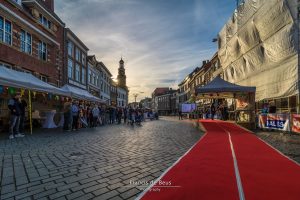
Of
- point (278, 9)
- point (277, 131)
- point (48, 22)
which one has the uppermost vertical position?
point (48, 22)

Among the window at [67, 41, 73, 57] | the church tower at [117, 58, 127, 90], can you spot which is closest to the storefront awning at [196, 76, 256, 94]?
the window at [67, 41, 73, 57]

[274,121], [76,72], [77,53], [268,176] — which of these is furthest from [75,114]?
[77,53]

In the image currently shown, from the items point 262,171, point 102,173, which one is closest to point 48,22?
point 102,173

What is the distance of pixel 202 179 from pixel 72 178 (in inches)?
92.9

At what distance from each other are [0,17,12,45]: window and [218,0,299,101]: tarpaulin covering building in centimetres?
1747

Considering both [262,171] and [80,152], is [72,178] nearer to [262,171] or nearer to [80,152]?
[80,152]

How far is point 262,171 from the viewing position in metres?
4.31

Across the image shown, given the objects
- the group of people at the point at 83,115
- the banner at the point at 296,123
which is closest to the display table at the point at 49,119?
the group of people at the point at 83,115

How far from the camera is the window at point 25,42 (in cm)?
1678

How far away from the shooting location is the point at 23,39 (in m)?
16.9

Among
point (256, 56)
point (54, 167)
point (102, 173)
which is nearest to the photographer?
point (102, 173)

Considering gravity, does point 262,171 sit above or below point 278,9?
below

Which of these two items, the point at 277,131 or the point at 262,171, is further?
the point at 277,131

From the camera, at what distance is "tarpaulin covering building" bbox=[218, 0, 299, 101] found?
11.5 meters
